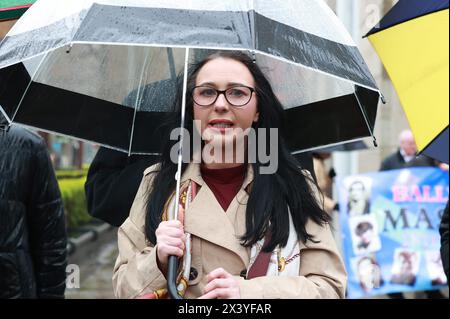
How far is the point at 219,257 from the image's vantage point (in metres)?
3.18

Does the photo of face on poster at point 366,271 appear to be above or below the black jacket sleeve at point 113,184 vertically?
below

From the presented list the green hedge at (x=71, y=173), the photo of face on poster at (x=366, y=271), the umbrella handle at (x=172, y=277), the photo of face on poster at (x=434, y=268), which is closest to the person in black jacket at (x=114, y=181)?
the umbrella handle at (x=172, y=277)

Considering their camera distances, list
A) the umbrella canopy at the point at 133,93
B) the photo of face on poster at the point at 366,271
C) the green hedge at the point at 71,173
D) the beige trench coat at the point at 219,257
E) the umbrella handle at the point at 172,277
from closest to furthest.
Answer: the umbrella handle at the point at 172,277 < the beige trench coat at the point at 219,257 < the umbrella canopy at the point at 133,93 < the photo of face on poster at the point at 366,271 < the green hedge at the point at 71,173

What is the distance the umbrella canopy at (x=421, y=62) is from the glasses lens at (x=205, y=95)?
2.46ft

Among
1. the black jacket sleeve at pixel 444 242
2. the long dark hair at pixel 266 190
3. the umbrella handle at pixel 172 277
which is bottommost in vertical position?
the umbrella handle at pixel 172 277

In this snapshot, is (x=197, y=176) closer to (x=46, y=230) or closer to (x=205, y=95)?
(x=205, y=95)

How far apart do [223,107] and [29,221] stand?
62.4 inches

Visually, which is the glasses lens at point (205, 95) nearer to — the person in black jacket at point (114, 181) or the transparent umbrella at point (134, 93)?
the transparent umbrella at point (134, 93)

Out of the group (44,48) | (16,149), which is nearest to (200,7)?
(44,48)

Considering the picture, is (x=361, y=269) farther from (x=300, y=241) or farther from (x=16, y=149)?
(x=300, y=241)

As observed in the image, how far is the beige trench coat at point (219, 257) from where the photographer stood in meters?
3.08

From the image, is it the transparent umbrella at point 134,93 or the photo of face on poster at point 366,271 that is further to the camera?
the photo of face on poster at point 366,271

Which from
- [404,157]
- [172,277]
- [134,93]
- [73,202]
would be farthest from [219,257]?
[73,202]

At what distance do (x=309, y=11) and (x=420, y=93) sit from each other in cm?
52
